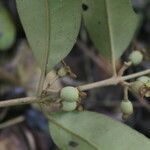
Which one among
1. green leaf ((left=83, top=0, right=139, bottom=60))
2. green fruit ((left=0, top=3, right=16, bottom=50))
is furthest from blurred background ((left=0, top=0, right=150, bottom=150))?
green leaf ((left=83, top=0, right=139, bottom=60))

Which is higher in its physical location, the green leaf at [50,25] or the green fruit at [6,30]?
the green leaf at [50,25]

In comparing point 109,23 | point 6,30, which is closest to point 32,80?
point 6,30

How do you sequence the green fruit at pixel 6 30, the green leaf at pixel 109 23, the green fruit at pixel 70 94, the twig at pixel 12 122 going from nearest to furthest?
the green fruit at pixel 70 94, the green leaf at pixel 109 23, the twig at pixel 12 122, the green fruit at pixel 6 30

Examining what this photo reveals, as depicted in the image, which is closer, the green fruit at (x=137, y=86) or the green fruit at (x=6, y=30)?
the green fruit at (x=137, y=86)

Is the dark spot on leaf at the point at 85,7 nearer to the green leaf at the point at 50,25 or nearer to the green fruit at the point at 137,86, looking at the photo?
the green leaf at the point at 50,25

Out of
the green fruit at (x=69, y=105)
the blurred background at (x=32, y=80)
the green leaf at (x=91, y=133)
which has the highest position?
the green fruit at (x=69, y=105)

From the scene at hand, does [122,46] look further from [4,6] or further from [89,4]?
[4,6]

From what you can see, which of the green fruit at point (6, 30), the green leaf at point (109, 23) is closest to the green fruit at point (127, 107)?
the green leaf at point (109, 23)

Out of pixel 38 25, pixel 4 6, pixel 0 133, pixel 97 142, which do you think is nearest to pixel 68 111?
pixel 97 142
